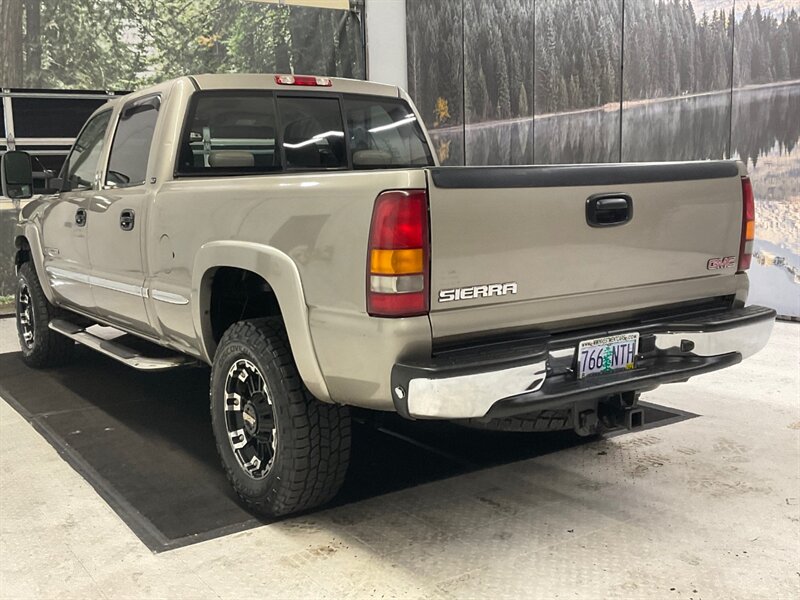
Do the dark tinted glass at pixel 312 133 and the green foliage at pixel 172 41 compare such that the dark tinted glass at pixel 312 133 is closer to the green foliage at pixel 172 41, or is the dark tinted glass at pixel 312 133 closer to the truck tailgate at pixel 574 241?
the truck tailgate at pixel 574 241

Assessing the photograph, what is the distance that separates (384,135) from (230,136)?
911 mm

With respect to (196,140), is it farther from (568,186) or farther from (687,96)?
(687,96)

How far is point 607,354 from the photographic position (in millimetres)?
2611

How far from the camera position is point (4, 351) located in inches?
242

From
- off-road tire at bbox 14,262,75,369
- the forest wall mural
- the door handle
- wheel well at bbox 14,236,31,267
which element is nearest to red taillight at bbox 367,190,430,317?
the door handle

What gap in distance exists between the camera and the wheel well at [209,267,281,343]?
3115 mm

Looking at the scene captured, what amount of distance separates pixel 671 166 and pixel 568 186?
0.52m

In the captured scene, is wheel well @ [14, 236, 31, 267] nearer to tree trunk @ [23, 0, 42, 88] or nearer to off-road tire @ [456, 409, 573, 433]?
off-road tire @ [456, 409, 573, 433]

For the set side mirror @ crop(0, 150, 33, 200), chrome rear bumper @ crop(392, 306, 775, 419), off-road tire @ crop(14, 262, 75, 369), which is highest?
side mirror @ crop(0, 150, 33, 200)

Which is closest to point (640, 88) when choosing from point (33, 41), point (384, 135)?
point (384, 135)

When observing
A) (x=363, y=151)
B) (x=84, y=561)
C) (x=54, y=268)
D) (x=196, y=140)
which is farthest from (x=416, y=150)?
(x=84, y=561)

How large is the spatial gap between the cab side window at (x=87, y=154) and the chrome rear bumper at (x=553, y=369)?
9.42 ft

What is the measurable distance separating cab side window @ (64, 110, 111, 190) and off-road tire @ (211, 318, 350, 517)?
6.65ft

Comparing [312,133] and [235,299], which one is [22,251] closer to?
[312,133]
